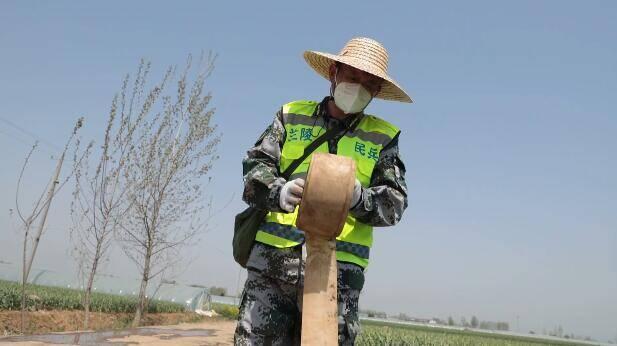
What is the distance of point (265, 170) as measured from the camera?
1674 millimetres

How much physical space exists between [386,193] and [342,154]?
213 millimetres

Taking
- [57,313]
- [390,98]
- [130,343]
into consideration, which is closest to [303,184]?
[390,98]

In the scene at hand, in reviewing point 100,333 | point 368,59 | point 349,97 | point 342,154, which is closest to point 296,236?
point 342,154

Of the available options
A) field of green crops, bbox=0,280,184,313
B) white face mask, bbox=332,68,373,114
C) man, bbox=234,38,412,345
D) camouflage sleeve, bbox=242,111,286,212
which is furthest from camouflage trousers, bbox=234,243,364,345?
field of green crops, bbox=0,280,184,313

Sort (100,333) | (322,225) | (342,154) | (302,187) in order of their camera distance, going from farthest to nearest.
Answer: (100,333) → (342,154) → (302,187) → (322,225)

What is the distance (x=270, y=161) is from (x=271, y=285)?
0.41 metres

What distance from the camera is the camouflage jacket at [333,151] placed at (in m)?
1.60

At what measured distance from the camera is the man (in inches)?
65.0

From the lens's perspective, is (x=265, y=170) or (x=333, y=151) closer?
(x=265, y=170)

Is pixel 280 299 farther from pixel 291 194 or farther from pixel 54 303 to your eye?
pixel 54 303

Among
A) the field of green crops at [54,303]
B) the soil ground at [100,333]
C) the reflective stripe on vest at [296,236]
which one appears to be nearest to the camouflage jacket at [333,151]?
the reflective stripe on vest at [296,236]

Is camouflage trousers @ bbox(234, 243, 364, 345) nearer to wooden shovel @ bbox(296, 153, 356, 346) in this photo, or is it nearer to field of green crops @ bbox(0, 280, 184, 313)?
wooden shovel @ bbox(296, 153, 356, 346)

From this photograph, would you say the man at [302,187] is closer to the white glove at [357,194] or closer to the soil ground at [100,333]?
the white glove at [357,194]

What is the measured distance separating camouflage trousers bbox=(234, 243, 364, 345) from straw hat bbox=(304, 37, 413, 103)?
0.66 metres
